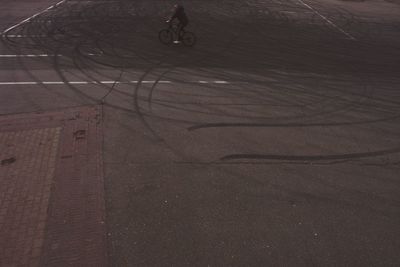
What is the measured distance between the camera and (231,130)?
9797mm

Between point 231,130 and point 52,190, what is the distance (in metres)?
4.64

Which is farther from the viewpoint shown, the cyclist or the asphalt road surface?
the cyclist

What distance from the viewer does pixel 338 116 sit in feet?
36.1

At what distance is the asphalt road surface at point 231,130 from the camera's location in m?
6.26

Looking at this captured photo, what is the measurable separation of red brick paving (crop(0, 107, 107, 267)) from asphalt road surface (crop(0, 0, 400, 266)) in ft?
1.14

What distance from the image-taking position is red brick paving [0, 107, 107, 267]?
578 cm

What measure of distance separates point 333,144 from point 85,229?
629 cm

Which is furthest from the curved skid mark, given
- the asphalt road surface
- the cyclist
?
the cyclist

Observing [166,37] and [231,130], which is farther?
[166,37]

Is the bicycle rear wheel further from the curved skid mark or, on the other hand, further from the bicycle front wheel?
the curved skid mark

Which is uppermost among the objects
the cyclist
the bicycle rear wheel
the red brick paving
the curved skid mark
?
the cyclist

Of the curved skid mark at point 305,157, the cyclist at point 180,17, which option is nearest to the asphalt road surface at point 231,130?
the curved skid mark at point 305,157

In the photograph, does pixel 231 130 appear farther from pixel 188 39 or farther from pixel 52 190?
pixel 188 39

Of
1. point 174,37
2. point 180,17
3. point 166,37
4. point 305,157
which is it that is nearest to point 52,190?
point 305,157
